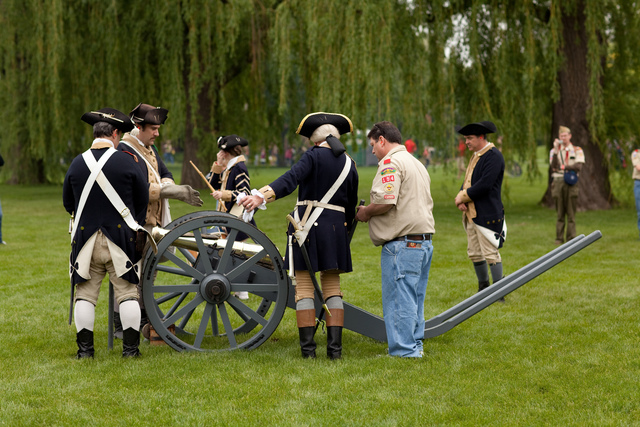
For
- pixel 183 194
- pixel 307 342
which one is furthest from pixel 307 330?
pixel 183 194

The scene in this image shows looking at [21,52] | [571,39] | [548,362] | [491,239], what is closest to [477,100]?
[571,39]

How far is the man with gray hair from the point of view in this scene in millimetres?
5055

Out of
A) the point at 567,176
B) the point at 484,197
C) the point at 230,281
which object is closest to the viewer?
the point at 230,281

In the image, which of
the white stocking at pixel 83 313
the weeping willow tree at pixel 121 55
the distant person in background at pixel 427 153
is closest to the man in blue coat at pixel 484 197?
the white stocking at pixel 83 313

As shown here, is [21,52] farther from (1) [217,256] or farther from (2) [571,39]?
(1) [217,256]

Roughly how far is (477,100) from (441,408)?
972cm

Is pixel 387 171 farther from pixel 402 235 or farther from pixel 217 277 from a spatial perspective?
pixel 217 277

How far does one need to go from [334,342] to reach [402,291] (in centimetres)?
57

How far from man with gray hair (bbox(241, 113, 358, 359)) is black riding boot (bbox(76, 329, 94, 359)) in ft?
4.63

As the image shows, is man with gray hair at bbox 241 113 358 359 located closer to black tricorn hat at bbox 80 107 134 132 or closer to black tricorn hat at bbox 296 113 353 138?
black tricorn hat at bbox 296 113 353 138

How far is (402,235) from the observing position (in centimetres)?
511

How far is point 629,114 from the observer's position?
49.2ft

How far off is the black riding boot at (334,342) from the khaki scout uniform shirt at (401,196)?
0.69m

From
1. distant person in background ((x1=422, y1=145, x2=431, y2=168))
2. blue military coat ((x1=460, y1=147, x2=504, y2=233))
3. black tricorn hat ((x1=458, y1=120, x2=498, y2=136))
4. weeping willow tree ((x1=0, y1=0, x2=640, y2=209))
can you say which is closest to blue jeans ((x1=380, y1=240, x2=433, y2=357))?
blue military coat ((x1=460, y1=147, x2=504, y2=233))
